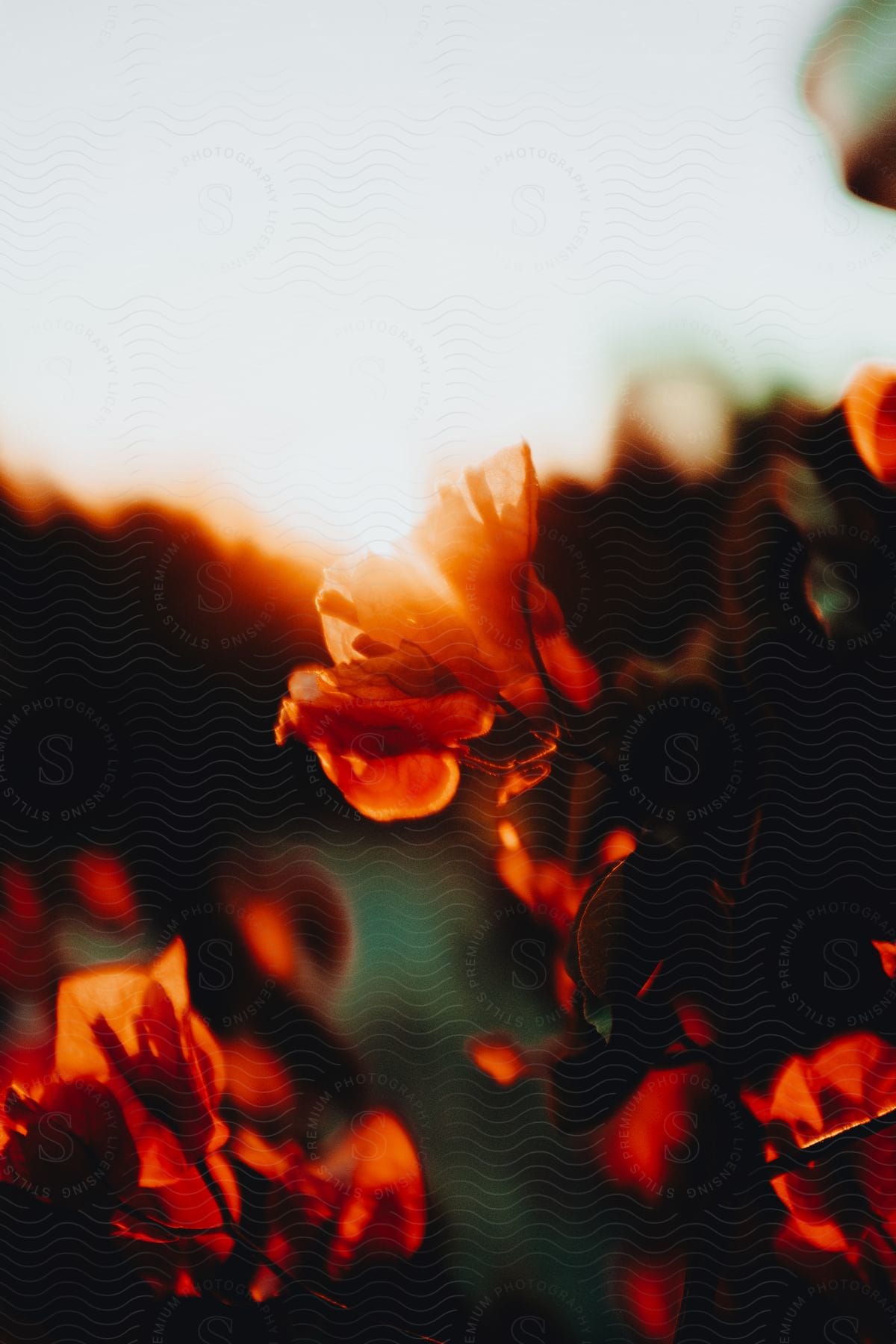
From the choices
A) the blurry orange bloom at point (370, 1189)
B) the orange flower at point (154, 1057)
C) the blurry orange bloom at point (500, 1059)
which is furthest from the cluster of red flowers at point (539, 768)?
the orange flower at point (154, 1057)

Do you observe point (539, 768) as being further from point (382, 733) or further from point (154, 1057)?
point (154, 1057)

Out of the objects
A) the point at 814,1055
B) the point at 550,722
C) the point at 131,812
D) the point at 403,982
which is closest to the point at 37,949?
the point at 131,812

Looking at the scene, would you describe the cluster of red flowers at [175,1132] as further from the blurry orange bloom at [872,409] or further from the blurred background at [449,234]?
the blurry orange bloom at [872,409]

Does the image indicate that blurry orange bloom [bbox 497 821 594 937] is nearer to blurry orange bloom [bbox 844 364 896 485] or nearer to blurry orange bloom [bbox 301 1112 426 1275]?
blurry orange bloom [bbox 301 1112 426 1275]

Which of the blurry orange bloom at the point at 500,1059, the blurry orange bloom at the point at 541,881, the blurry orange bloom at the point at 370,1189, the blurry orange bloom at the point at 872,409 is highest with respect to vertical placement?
the blurry orange bloom at the point at 872,409

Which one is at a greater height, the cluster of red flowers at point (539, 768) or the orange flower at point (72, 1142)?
the cluster of red flowers at point (539, 768)

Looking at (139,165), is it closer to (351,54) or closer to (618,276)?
(351,54)
